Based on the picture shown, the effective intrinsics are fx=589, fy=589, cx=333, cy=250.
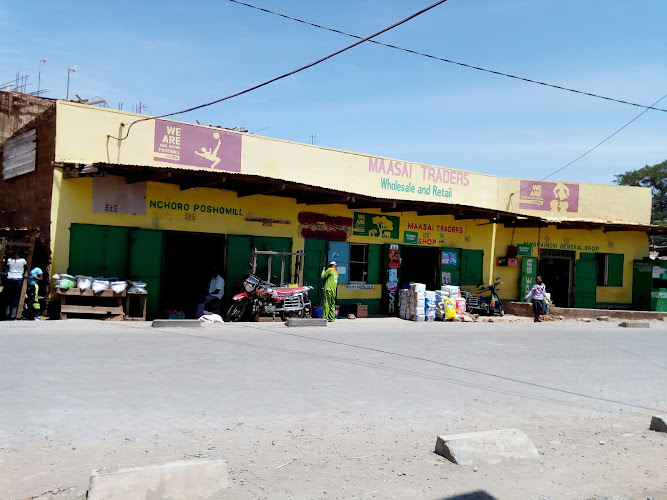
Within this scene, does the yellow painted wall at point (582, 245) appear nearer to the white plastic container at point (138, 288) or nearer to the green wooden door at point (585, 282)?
the green wooden door at point (585, 282)

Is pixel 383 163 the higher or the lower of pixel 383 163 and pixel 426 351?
the higher

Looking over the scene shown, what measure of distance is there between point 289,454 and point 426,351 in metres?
6.70

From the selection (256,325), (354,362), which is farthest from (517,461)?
(256,325)

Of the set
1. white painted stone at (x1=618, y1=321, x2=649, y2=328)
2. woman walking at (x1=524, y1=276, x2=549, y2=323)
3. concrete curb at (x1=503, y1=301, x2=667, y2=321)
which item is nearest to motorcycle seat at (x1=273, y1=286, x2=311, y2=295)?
woman walking at (x1=524, y1=276, x2=549, y2=323)

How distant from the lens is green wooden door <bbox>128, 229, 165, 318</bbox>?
14.5 meters

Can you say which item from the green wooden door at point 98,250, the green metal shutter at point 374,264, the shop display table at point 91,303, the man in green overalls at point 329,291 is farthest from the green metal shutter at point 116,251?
the green metal shutter at point 374,264

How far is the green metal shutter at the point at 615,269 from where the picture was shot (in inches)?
979

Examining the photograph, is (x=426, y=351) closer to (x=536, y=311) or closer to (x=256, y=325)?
(x=256, y=325)

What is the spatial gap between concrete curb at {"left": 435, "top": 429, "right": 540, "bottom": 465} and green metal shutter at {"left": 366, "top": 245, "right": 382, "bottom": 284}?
1331cm

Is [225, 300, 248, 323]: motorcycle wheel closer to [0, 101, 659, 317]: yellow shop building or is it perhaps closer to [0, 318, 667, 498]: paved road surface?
[0, 101, 659, 317]: yellow shop building

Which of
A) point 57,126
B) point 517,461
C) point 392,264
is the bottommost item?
point 517,461

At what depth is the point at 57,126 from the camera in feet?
44.9

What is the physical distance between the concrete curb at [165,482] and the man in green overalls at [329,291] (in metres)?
11.7

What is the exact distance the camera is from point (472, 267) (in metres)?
21.7
